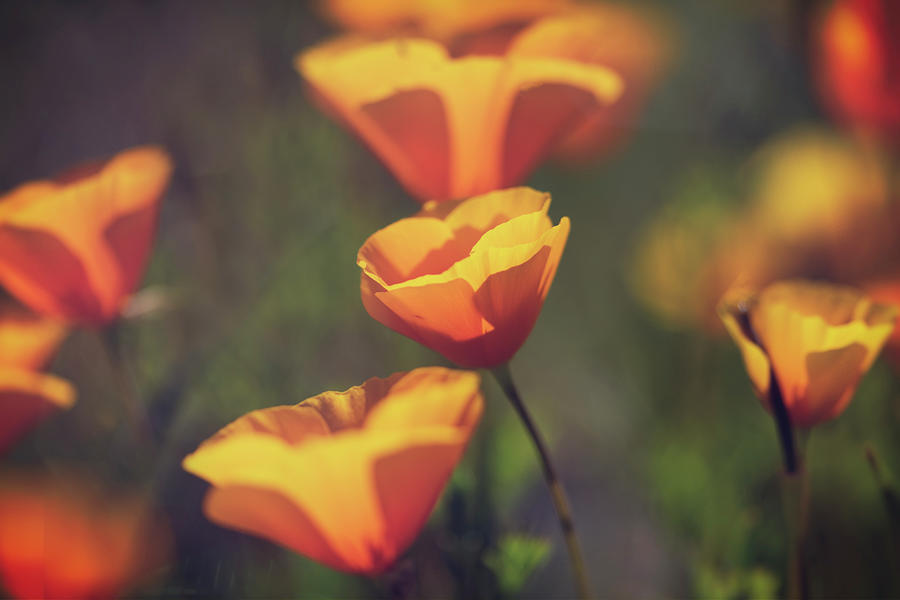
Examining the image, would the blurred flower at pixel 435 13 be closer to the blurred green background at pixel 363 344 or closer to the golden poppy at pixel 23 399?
the blurred green background at pixel 363 344

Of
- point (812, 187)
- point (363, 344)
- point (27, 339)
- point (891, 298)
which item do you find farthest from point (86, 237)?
point (812, 187)

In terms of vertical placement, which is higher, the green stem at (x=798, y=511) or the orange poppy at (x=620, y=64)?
the orange poppy at (x=620, y=64)

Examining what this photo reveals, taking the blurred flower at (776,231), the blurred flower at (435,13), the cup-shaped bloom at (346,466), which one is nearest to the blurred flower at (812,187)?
the blurred flower at (776,231)

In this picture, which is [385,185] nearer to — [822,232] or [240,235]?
[240,235]

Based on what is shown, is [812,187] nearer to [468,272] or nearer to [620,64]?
[620,64]

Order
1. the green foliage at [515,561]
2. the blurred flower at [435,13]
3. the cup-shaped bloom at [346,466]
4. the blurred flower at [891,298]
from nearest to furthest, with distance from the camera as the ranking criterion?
the cup-shaped bloom at [346,466], the green foliage at [515,561], the blurred flower at [891,298], the blurred flower at [435,13]

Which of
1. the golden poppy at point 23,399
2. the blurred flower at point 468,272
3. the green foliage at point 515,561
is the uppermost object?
the blurred flower at point 468,272

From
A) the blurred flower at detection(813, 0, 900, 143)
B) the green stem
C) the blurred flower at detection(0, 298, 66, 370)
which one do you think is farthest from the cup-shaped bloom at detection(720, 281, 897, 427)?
the blurred flower at detection(0, 298, 66, 370)
